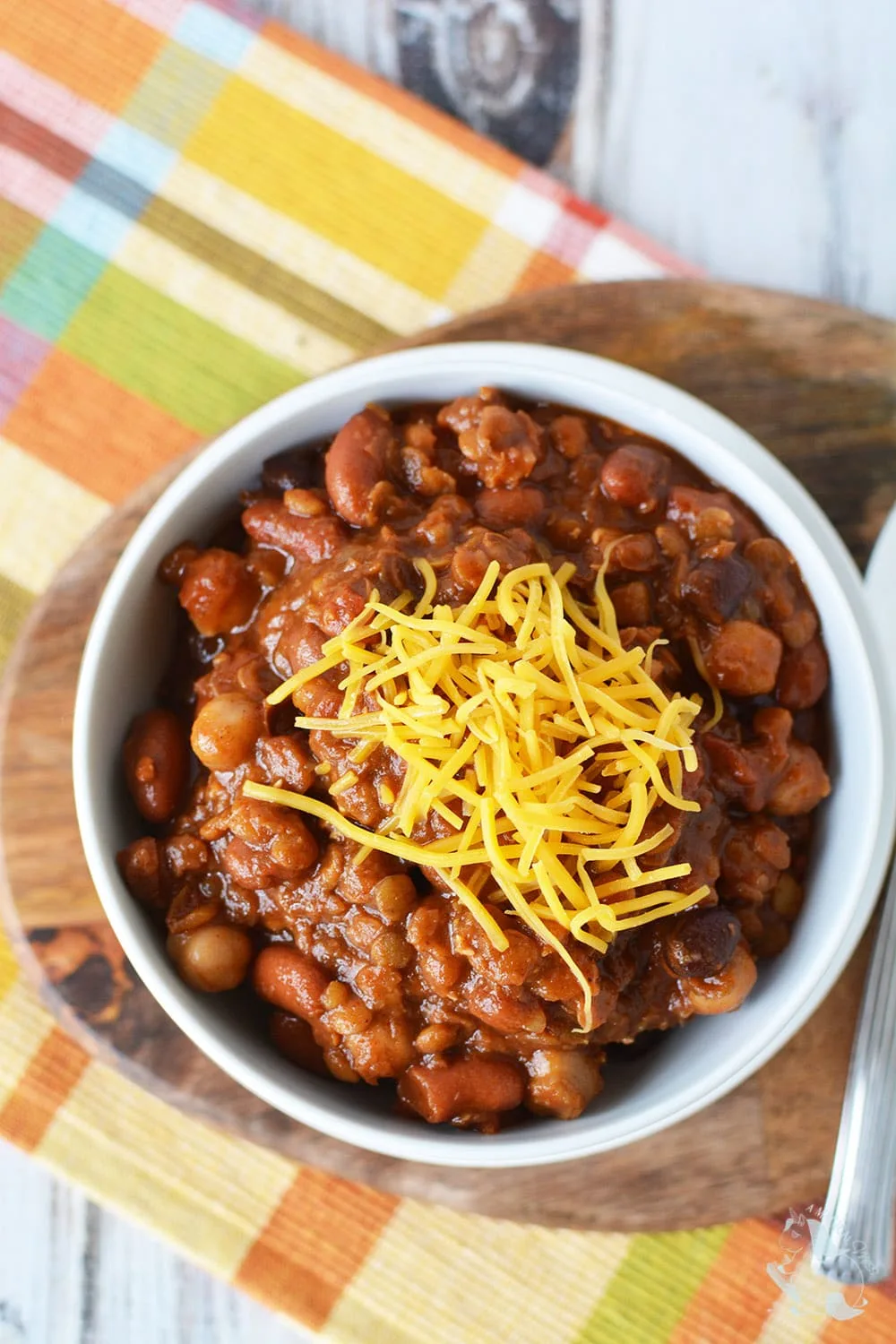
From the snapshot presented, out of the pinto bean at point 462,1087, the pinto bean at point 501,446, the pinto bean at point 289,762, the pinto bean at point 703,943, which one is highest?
the pinto bean at point 501,446

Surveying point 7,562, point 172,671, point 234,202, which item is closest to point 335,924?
point 172,671

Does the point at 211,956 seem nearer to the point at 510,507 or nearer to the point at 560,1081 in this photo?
the point at 560,1081

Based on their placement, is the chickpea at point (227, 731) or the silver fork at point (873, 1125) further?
the silver fork at point (873, 1125)

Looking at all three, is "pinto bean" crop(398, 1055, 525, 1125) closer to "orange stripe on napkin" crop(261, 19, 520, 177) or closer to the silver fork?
the silver fork

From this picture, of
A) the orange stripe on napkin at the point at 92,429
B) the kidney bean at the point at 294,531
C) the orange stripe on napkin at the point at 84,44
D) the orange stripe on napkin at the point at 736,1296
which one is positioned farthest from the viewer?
the orange stripe on napkin at the point at 84,44

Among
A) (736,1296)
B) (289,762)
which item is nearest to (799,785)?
(289,762)

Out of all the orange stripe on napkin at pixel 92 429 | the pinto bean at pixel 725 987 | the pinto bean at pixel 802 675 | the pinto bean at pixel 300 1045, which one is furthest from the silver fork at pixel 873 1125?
the orange stripe on napkin at pixel 92 429

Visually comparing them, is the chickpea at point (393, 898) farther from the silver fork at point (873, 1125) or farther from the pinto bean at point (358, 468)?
the silver fork at point (873, 1125)
